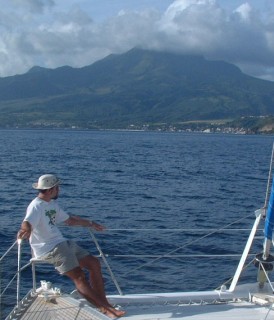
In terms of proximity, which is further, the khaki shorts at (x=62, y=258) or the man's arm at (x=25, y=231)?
the khaki shorts at (x=62, y=258)

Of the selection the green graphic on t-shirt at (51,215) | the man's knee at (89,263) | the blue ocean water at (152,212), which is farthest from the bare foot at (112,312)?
the blue ocean water at (152,212)

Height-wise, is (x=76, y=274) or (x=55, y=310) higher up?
(x=76, y=274)

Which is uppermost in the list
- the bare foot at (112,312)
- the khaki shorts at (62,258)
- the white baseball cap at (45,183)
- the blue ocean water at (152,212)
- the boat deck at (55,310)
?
the white baseball cap at (45,183)

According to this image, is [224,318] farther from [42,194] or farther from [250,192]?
[250,192]

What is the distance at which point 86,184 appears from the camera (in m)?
37.7

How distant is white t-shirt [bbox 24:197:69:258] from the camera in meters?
7.44

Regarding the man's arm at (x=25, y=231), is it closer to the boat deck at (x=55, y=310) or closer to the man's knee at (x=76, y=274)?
the man's knee at (x=76, y=274)

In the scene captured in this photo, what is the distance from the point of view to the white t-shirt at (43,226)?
7.44 metres

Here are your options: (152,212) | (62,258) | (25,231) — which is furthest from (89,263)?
(152,212)

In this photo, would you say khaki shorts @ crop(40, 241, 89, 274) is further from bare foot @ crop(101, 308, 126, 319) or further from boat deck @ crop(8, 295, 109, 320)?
bare foot @ crop(101, 308, 126, 319)

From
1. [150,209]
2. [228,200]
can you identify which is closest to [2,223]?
[150,209]

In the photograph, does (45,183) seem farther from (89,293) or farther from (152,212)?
(152,212)

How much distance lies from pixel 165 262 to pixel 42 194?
361 inches

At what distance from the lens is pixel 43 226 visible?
749cm
